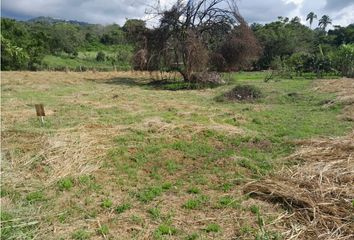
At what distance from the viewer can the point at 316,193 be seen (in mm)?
3602

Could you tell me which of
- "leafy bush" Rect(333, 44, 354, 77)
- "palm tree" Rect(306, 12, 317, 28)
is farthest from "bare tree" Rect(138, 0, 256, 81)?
"palm tree" Rect(306, 12, 317, 28)

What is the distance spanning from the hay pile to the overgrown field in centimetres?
4

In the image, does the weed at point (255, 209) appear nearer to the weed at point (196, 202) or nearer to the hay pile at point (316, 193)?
the hay pile at point (316, 193)

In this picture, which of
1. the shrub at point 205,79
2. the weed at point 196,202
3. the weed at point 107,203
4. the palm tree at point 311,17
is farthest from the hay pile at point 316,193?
the palm tree at point 311,17

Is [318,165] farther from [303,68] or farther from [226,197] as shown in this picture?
[303,68]

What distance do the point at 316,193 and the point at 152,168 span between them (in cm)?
213

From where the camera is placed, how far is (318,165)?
174 inches

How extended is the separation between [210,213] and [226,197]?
0.40 meters

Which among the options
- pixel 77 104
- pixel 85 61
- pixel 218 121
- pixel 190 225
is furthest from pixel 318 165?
pixel 85 61

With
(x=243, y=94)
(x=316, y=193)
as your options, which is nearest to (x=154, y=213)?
(x=316, y=193)

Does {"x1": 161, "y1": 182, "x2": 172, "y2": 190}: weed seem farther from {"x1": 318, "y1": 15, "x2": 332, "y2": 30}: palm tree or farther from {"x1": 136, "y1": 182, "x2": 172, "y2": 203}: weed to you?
{"x1": 318, "y1": 15, "x2": 332, "y2": 30}: palm tree

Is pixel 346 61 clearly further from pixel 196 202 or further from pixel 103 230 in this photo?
pixel 103 230

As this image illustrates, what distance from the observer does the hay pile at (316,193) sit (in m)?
3.06

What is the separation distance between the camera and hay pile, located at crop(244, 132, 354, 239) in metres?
3.06
